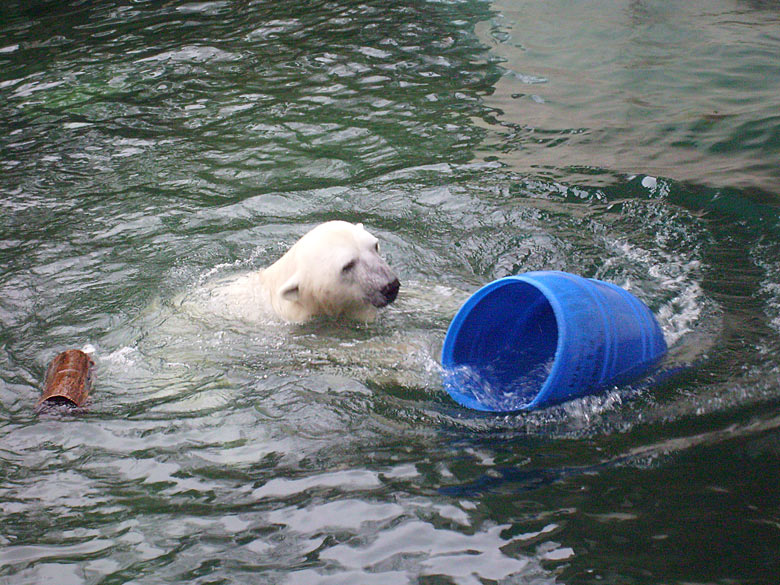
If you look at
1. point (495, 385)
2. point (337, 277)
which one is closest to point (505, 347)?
point (495, 385)

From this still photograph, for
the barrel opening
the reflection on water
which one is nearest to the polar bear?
the barrel opening

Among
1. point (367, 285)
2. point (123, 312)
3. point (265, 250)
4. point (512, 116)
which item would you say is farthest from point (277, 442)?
point (512, 116)

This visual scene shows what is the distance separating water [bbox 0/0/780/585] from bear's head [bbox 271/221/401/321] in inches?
6.4

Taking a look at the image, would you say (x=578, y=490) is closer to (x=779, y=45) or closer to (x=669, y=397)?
(x=669, y=397)

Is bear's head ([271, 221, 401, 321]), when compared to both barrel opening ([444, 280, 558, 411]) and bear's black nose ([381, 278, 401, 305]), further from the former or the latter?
barrel opening ([444, 280, 558, 411])

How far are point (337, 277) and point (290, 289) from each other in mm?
309

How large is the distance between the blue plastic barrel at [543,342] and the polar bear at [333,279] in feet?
2.24

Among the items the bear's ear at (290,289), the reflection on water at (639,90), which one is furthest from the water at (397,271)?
the bear's ear at (290,289)

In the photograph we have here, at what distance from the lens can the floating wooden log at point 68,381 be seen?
14.0 ft

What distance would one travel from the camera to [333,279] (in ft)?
16.0

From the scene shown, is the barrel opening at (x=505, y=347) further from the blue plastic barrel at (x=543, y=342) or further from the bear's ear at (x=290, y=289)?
the bear's ear at (x=290, y=289)

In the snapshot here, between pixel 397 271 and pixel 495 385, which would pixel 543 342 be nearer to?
pixel 495 385

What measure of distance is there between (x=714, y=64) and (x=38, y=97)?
7805 mm

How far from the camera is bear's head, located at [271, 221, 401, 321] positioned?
4844 millimetres
